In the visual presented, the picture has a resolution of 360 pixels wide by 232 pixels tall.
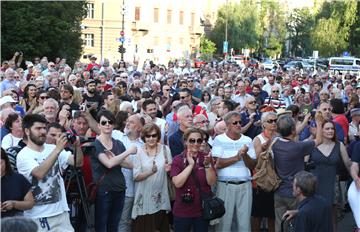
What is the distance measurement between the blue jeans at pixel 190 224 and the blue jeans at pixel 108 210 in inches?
33.1

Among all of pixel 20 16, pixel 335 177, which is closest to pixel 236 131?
pixel 335 177

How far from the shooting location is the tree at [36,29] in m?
39.8

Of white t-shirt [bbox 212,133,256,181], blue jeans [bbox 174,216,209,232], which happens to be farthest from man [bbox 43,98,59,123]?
blue jeans [bbox 174,216,209,232]

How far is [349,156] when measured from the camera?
893 cm

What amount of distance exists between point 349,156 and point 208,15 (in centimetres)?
8487

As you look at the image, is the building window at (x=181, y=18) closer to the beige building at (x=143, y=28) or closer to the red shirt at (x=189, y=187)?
the beige building at (x=143, y=28)

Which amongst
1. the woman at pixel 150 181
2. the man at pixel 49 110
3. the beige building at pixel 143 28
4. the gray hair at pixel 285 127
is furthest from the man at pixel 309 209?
the beige building at pixel 143 28

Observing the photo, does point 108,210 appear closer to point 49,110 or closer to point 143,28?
point 49,110

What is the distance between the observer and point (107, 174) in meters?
7.68

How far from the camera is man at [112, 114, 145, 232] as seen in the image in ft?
26.6

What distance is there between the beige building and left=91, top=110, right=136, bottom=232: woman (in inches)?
2441

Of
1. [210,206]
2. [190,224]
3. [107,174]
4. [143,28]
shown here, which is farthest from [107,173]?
[143,28]

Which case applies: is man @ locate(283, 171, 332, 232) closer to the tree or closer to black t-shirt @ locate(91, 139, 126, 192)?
black t-shirt @ locate(91, 139, 126, 192)

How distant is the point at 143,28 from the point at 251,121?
6813 cm
